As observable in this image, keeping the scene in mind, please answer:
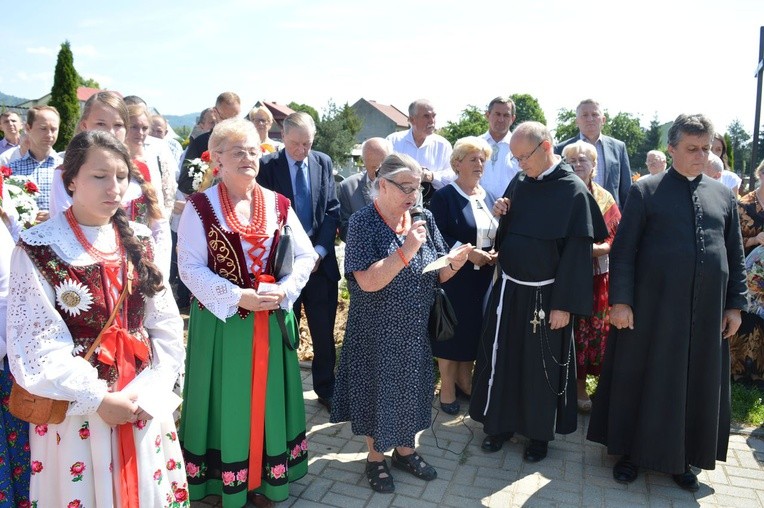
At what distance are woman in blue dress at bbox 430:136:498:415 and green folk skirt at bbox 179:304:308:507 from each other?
1.66 metres

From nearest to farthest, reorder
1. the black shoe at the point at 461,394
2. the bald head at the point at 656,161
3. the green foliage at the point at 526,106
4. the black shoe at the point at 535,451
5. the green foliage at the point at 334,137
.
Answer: the black shoe at the point at 535,451 → the black shoe at the point at 461,394 → the bald head at the point at 656,161 → the green foliage at the point at 334,137 → the green foliage at the point at 526,106

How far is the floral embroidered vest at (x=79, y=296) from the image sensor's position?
2287mm

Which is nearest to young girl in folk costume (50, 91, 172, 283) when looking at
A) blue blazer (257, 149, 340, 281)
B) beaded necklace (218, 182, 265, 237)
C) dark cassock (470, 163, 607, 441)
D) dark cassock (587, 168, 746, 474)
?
beaded necklace (218, 182, 265, 237)

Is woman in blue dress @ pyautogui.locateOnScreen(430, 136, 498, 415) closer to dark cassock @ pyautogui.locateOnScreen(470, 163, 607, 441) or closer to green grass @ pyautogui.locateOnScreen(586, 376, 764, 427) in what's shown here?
dark cassock @ pyautogui.locateOnScreen(470, 163, 607, 441)

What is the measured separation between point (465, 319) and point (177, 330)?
2.57 metres

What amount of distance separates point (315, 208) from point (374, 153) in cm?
62

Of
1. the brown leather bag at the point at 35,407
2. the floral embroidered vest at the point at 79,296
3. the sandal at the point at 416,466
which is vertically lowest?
the sandal at the point at 416,466

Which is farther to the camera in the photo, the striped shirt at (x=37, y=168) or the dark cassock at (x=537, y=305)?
the striped shirt at (x=37, y=168)

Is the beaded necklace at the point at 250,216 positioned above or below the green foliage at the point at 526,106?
below

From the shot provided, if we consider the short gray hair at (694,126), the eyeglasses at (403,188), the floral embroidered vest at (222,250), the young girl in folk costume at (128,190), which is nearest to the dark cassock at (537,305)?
the short gray hair at (694,126)

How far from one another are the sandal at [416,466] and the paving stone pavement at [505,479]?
0.04m

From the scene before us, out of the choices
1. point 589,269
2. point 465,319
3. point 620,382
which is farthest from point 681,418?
point 465,319

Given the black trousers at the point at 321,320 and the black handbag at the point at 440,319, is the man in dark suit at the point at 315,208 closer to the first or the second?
the black trousers at the point at 321,320

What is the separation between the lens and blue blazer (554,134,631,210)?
580cm
